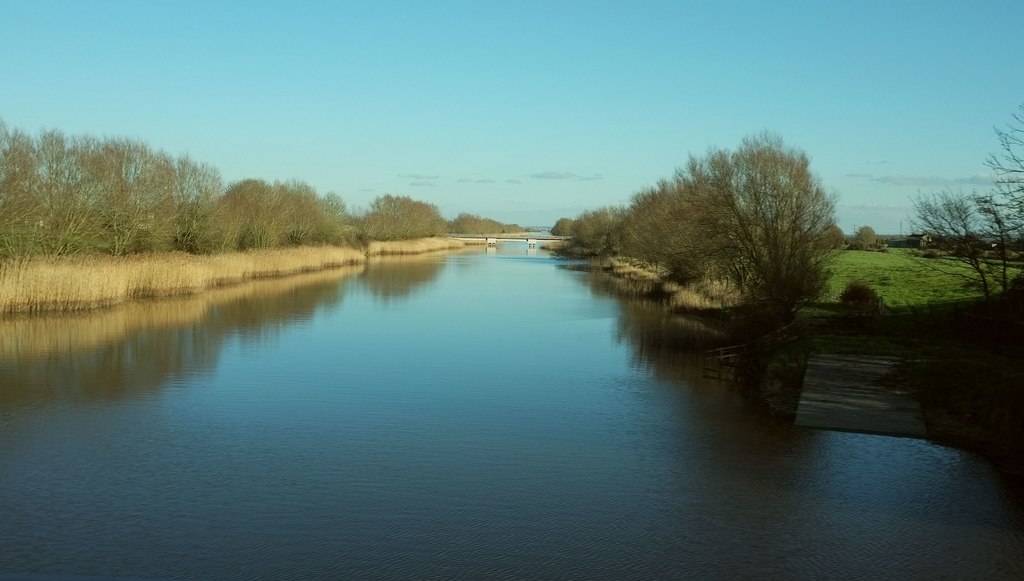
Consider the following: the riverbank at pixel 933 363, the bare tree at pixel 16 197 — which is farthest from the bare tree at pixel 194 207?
the riverbank at pixel 933 363

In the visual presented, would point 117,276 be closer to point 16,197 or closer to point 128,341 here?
point 16,197

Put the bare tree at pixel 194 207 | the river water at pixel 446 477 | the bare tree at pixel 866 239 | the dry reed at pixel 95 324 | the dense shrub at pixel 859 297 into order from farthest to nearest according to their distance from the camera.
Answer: the bare tree at pixel 866 239
the bare tree at pixel 194 207
the dense shrub at pixel 859 297
the dry reed at pixel 95 324
the river water at pixel 446 477

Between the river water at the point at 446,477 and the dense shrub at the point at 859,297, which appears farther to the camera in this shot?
the dense shrub at the point at 859,297

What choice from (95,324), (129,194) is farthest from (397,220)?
(95,324)

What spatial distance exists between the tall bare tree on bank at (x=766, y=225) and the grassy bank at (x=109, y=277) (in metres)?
15.4

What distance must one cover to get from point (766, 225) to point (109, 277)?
53.7 feet

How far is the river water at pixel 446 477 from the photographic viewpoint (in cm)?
586

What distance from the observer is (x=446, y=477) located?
7832 millimetres

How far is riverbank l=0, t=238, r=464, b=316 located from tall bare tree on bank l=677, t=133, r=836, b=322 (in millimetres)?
15444

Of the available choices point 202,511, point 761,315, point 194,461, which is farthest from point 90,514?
point 761,315

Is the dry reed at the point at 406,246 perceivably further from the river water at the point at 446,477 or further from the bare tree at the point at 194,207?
the river water at the point at 446,477

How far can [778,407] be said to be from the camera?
38.5 ft

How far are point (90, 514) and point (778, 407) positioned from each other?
8.76 meters

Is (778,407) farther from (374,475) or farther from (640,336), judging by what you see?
(640,336)
